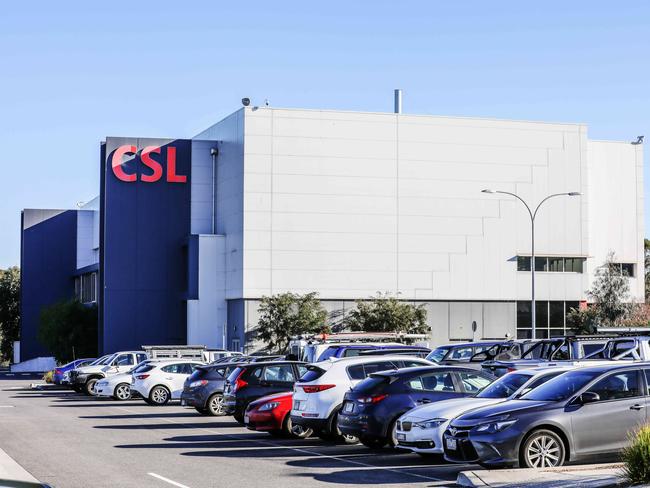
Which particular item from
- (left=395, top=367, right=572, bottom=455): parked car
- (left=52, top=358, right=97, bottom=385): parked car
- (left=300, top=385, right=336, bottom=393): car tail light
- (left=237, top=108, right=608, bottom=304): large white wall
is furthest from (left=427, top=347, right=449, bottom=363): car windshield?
(left=237, top=108, right=608, bottom=304): large white wall

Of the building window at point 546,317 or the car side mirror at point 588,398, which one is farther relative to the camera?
the building window at point 546,317

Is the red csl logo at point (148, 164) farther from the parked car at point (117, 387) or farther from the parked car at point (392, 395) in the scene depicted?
the parked car at point (392, 395)

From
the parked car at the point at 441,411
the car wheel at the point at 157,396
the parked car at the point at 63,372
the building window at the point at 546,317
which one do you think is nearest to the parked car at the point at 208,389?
the car wheel at the point at 157,396

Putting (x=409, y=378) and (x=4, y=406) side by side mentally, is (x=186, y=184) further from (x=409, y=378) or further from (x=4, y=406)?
(x=409, y=378)

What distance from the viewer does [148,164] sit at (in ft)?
234

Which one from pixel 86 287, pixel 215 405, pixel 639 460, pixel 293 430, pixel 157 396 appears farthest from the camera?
pixel 86 287

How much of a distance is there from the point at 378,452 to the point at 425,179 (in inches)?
1872

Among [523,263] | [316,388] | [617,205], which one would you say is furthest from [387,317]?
[316,388]

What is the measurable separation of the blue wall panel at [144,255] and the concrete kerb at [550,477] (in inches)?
2233

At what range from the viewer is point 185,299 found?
231 feet

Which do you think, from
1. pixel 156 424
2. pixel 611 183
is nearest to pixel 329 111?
pixel 611 183

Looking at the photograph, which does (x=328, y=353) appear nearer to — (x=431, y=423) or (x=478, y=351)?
(x=478, y=351)

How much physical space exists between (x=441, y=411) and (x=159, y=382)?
795 inches

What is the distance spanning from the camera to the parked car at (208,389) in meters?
29.8
